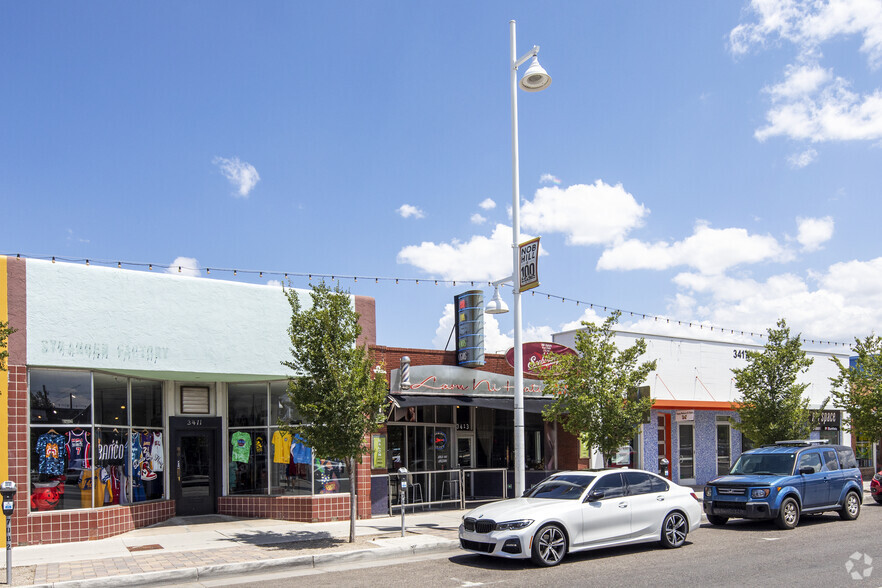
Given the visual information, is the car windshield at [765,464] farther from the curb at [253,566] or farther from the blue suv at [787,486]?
the curb at [253,566]

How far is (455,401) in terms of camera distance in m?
18.1

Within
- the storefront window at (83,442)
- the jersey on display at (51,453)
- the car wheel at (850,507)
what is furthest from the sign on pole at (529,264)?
the jersey on display at (51,453)

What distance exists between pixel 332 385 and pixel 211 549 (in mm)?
3416

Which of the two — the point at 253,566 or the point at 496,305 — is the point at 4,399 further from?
the point at 496,305

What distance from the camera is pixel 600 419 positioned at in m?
16.6

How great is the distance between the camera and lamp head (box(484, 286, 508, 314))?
16969 mm

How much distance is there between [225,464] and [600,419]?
856 cm

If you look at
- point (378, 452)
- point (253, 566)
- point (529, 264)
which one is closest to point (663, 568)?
point (253, 566)

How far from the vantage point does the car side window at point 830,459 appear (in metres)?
16.4

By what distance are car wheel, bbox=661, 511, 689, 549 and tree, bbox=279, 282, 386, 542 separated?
538 centimetres

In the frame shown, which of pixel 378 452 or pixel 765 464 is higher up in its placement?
pixel 378 452

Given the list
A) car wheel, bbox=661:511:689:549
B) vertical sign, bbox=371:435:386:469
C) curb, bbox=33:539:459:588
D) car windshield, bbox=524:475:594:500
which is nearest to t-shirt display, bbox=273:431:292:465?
vertical sign, bbox=371:435:386:469

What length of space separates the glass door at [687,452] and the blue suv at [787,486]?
7.46 metres

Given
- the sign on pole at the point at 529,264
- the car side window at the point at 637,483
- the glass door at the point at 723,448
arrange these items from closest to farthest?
the car side window at the point at 637,483 → the sign on pole at the point at 529,264 → the glass door at the point at 723,448
